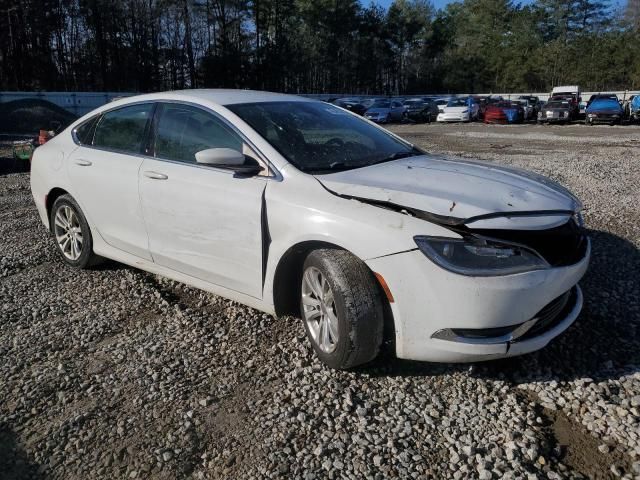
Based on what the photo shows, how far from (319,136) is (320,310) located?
1.31m

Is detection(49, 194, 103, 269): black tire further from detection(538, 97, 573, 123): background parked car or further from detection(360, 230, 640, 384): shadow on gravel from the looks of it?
detection(538, 97, 573, 123): background parked car

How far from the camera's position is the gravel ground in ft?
7.98

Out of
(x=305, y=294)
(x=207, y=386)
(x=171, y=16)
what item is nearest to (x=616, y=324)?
(x=305, y=294)

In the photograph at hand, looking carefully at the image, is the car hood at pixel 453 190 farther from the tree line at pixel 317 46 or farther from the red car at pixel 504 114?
the tree line at pixel 317 46

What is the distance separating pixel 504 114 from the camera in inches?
1214

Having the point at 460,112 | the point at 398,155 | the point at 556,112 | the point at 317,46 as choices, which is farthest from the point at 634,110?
the point at 317,46

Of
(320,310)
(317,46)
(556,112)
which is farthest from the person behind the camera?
(317,46)

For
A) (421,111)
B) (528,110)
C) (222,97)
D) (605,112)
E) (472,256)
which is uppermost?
(222,97)

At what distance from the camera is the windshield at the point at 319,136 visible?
353 cm

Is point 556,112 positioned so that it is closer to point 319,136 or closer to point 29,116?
point 29,116

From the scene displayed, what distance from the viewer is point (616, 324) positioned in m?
3.65

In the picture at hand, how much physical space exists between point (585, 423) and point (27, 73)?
5237cm

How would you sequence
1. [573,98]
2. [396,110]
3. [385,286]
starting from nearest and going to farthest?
1. [385,286]
2. [573,98]
3. [396,110]

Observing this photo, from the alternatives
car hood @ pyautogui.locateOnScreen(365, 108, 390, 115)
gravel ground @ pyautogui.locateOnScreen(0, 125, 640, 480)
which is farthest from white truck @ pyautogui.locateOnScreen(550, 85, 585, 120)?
gravel ground @ pyautogui.locateOnScreen(0, 125, 640, 480)
